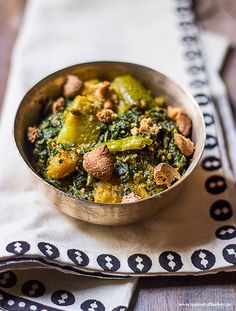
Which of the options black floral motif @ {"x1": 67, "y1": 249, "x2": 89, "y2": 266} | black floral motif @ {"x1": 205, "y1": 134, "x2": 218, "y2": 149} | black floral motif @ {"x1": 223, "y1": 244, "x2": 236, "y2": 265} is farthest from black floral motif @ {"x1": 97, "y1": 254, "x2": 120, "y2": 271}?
black floral motif @ {"x1": 205, "y1": 134, "x2": 218, "y2": 149}

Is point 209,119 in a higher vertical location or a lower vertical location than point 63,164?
lower

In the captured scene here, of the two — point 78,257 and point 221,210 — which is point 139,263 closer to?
point 78,257

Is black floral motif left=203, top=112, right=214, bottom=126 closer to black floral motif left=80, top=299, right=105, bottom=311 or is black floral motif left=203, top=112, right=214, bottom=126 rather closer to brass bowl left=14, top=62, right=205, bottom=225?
brass bowl left=14, top=62, right=205, bottom=225

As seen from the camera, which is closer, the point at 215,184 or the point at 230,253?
the point at 230,253

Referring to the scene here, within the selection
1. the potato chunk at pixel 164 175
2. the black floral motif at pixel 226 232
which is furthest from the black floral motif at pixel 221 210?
the potato chunk at pixel 164 175

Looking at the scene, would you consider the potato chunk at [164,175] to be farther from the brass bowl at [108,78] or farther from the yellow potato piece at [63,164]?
the yellow potato piece at [63,164]

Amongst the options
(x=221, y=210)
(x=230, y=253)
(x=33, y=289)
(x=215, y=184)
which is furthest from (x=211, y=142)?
(x=33, y=289)
